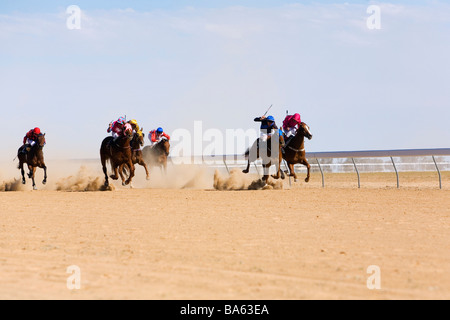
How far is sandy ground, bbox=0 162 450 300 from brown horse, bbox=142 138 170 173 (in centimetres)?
1137

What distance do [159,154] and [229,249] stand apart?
20337mm

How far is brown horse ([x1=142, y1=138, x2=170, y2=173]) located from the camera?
2992 centimetres

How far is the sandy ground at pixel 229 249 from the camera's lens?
7.14 m

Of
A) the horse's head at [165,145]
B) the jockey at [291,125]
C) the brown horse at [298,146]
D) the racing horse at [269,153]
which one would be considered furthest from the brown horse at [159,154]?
the brown horse at [298,146]

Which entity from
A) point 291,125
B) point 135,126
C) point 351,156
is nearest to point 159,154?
point 135,126

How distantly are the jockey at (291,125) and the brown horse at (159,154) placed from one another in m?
7.42

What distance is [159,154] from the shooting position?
29969 mm

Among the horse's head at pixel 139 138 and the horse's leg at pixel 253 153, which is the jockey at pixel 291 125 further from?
the horse's head at pixel 139 138

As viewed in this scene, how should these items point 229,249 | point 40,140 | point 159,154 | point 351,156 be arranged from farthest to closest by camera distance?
point 159,154 → point 40,140 → point 351,156 → point 229,249

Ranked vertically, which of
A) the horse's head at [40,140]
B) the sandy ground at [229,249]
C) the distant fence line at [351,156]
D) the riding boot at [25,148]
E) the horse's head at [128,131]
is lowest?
the sandy ground at [229,249]

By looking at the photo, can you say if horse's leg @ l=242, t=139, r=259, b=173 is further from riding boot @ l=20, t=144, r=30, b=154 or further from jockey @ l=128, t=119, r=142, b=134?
riding boot @ l=20, t=144, r=30, b=154

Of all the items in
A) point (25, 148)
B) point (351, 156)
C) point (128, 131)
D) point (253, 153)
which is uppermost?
point (128, 131)

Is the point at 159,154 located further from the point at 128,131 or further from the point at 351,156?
the point at 351,156

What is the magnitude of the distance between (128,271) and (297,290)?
2.04 meters
